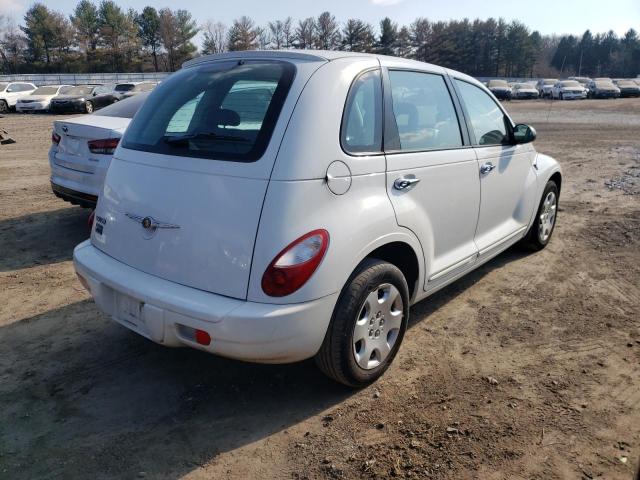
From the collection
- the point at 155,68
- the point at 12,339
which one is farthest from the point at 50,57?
the point at 12,339

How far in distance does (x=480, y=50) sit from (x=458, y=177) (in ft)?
334

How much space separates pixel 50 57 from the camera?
236ft

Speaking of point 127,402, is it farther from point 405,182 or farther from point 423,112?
point 423,112

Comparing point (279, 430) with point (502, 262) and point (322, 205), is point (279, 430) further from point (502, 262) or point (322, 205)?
point (502, 262)

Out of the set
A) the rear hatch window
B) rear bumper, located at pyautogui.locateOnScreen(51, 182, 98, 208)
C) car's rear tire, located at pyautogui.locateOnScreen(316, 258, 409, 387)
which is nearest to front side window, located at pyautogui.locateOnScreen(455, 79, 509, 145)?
car's rear tire, located at pyautogui.locateOnScreen(316, 258, 409, 387)

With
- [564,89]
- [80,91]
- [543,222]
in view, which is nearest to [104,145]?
[543,222]

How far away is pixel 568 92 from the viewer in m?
40.9

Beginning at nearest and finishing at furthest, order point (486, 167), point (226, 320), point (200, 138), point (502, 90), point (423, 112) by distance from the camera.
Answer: point (226, 320) < point (200, 138) < point (423, 112) < point (486, 167) < point (502, 90)

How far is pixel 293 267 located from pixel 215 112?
1.17 metres

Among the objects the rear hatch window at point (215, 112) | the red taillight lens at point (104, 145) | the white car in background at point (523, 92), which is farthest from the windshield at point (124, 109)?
the white car in background at point (523, 92)

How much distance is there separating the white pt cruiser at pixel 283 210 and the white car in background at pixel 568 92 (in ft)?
140

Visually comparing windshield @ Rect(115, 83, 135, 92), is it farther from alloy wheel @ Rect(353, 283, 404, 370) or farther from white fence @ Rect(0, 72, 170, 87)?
alloy wheel @ Rect(353, 283, 404, 370)

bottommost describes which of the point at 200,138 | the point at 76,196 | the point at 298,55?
the point at 76,196

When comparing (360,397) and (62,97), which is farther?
(62,97)
